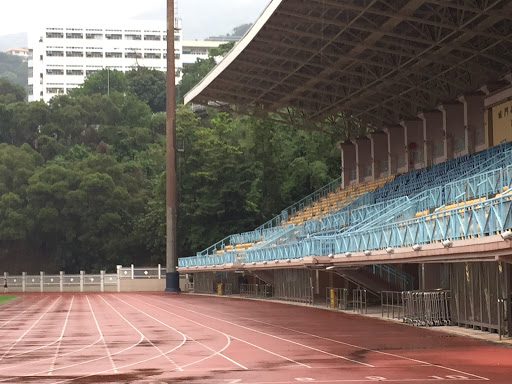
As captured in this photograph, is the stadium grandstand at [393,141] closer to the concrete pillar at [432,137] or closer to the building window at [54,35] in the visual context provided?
the concrete pillar at [432,137]

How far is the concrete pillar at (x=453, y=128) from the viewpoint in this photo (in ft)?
159

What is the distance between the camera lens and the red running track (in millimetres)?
17891

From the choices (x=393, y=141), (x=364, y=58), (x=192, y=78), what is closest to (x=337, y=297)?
(x=364, y=58)

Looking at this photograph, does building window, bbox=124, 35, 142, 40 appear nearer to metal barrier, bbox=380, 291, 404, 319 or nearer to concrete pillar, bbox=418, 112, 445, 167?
concrete pillar, bbox=418, 112, 445, 167

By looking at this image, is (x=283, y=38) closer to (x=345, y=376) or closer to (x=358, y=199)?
(x=358, y=199)

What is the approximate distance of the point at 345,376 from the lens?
1770cm

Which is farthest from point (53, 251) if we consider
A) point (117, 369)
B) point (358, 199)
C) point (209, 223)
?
point (117, 369)

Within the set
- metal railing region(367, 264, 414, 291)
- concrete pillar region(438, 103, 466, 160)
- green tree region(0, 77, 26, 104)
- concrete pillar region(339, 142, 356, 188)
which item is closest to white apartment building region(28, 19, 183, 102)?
green tree region(0, 77, 26, 104)

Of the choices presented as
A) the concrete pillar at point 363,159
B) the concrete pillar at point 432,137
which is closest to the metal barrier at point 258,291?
the concrete pillar at point 363,159

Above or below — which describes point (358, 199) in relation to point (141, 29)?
below

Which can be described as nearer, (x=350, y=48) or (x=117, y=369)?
(x=117, y=369)

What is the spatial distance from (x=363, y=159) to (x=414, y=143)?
8.98 meters

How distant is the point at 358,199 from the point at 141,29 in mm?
148390

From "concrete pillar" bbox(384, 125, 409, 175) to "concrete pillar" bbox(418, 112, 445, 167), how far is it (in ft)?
14.1
